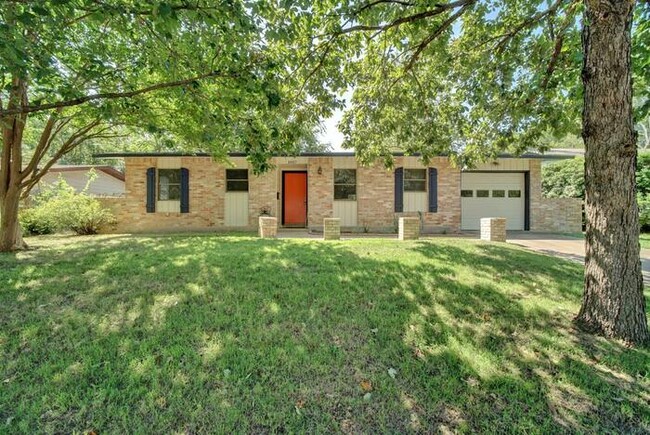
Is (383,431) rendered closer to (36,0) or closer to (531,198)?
(36,0)

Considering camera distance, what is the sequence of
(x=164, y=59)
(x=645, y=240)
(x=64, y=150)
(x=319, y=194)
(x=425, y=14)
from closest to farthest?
(x=164, y=59) → (x=425, y=14) → (x=64, y=150) → (x=645, y=240) → (x=319, y=194)

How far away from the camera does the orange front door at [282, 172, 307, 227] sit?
42.8 feet

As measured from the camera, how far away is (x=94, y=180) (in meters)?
19.8

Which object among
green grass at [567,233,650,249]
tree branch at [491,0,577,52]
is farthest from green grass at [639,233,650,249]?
tree branch at [491,0,577,52]

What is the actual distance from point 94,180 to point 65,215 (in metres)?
11.0

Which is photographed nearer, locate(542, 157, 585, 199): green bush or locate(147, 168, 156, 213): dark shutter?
locate(147, 168, 156, 213): dark shutter

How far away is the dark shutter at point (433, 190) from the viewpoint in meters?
12.4

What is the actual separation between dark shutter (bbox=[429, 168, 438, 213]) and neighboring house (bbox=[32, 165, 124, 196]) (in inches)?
704

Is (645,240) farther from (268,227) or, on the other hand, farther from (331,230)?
(268,227)

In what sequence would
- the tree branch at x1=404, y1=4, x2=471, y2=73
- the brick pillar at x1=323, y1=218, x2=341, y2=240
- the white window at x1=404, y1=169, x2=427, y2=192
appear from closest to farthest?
the tree branch at x1=404, y1=4, x2=471, y2=73, the brick pillar at x1=323, y1=218, x2=341, y2=240, the white window at x1=404, y1=169, x2=427, y2=192

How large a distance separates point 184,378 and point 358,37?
5.44m

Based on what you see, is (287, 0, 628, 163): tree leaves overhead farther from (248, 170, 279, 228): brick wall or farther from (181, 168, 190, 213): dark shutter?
(181, 168, 190, 213): dark shutter

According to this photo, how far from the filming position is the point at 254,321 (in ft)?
11.6

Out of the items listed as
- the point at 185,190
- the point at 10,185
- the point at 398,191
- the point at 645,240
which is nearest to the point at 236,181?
the point at 185,190
